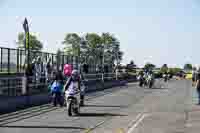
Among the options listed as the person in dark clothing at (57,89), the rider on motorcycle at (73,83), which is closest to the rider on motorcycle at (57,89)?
the person in dark clothing at (57,89)

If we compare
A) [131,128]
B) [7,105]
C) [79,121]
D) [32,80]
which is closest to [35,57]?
[32,80]

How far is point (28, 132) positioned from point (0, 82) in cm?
836

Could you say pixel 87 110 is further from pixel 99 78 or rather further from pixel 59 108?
pixel 99 78

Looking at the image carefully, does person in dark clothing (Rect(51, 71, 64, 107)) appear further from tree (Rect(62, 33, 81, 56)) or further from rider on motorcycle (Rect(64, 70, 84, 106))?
tree (Rect(62, 33, 81, 56))

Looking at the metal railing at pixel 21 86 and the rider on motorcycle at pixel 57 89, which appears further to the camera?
the metal railing at pixel 21 86

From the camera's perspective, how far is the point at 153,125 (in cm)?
1482

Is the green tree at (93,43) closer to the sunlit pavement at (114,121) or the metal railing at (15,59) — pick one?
the metal railing at (15,59)

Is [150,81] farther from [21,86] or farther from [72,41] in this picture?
[72,41]

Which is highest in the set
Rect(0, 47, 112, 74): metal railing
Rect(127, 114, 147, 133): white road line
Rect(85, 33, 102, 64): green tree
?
Rect(85, 33, 102, 64): green tree

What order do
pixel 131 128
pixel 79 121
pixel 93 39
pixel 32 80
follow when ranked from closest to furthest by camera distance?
pixel 131 128
pixel 79 121
pixel 32 80
pixel 93 39

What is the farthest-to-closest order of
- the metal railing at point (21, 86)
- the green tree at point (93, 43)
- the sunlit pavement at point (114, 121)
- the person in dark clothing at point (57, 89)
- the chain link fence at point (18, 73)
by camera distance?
the green tree at point (93, 43) < the chain link fence at point (18, 73) < the metal railing at point (21, 86) < the person in dark clothing at point (57, 89) < the sunlit pavement at point (114, 121)

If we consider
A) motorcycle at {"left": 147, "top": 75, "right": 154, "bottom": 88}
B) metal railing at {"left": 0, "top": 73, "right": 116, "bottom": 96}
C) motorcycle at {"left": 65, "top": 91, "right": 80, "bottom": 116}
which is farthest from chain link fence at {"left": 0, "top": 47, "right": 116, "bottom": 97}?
motorcycle at {"left": 147, "top": 75, "right": 154, "bottom": 88}

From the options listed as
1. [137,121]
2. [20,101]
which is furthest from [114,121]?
[20,101]

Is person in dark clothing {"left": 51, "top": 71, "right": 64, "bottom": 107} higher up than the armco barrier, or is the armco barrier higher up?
person in dark clothing {"left": 51, "top": 71, "right": 64, "bottom": 107}
